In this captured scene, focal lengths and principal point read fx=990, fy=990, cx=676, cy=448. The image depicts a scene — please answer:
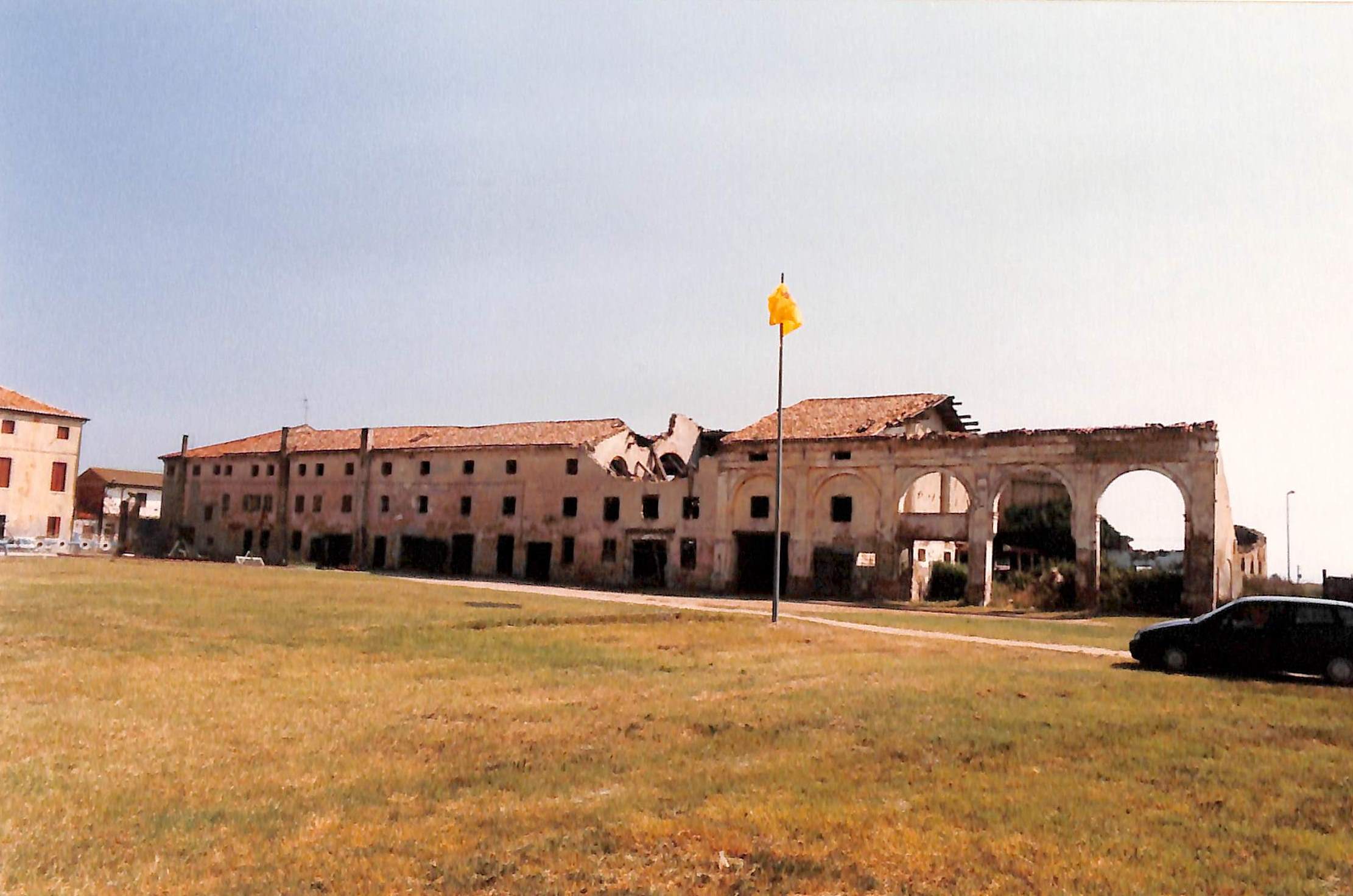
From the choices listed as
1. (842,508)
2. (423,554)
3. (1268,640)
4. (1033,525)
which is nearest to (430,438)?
(423,554)

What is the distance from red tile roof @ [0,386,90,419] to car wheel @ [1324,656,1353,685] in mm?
55531

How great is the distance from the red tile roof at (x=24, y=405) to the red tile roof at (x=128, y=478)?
35.0 metres

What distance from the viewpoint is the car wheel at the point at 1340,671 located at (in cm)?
1536

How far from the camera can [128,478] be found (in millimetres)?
88375

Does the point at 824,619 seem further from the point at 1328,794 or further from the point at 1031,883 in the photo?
the point at 1031,883

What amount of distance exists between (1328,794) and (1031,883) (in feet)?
13.5

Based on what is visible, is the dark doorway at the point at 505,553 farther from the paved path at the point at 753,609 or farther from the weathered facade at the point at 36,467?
the weathered facade at the point at 36,467

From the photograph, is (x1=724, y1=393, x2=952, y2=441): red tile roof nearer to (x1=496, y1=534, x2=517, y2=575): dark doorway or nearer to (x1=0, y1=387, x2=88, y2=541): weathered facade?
(x1=496, y1=534, x2=517, y2=575): dark doorway

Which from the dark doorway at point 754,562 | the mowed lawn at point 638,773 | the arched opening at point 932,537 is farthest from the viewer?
the dark doorway at point 754,562

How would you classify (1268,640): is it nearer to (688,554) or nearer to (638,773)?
(638,773)

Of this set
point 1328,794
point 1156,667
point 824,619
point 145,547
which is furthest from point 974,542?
point 145,547

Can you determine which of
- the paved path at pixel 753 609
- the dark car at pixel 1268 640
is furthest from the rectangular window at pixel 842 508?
the dark car at pixel 1268 640

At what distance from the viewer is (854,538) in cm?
4212

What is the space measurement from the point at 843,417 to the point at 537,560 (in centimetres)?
1801
